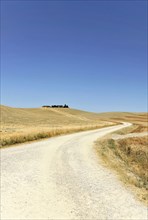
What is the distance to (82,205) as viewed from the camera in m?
9.55

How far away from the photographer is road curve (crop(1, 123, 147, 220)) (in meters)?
8.86

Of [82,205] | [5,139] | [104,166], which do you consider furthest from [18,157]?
[82,205]

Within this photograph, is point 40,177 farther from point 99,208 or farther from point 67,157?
point 67,157

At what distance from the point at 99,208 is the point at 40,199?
2.19 metres

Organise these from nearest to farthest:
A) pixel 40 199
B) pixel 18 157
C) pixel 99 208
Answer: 1. pixel 99 208
2. pixel 40 199
3. pixel 18 157

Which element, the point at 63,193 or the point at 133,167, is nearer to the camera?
the point at 63,193

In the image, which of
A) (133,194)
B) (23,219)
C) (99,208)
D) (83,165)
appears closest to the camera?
(23,219)

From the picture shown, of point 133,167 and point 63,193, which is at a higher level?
point 63,193

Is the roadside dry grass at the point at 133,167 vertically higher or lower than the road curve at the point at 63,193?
lower

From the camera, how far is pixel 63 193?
1083 centimetres

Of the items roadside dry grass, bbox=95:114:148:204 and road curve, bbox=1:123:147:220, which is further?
roadside dry grass, bbox=95:114:148:204

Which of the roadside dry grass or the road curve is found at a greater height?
the road curve

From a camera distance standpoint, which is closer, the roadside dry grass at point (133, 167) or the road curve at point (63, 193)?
the road curve at point (63, 193)

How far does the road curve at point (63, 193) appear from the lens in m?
8.86
